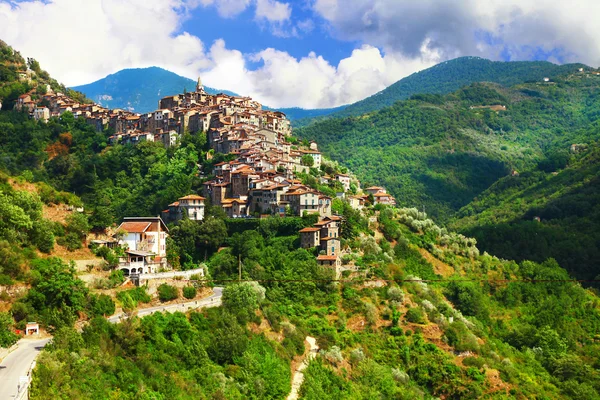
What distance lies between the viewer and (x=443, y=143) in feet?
533

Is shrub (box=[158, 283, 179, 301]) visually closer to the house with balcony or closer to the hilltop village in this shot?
the house with balcony

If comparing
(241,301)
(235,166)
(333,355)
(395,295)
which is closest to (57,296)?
(241,301)

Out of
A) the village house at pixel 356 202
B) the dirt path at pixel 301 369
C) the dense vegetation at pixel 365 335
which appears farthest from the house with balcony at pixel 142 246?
the village house at pixel 356 202

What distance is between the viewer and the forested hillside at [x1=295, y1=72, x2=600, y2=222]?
140 metres

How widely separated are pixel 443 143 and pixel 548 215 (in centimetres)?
6248

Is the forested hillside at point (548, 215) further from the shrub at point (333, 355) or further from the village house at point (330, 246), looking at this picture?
the shrub at point (333, 355)

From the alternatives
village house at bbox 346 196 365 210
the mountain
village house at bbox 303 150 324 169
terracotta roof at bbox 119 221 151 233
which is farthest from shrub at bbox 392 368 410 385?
the mountain

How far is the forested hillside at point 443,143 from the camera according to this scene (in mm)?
140125

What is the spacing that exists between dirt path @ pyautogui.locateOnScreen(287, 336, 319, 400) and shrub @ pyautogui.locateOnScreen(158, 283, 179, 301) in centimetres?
795

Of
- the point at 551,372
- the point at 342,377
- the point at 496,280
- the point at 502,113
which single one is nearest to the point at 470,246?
the point at 496,280

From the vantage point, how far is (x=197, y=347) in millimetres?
30641

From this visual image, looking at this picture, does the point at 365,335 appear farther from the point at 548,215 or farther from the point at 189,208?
the point at 548,215

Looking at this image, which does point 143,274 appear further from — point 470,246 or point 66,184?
point 470,246

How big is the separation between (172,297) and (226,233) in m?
18.3
